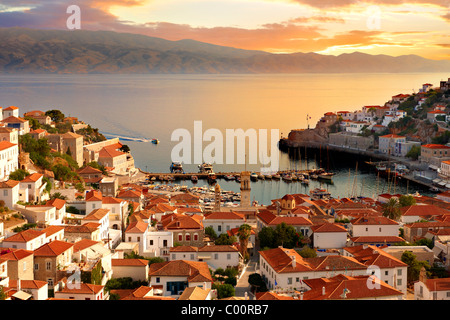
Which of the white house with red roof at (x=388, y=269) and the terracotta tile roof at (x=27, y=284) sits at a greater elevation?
the terracotta tile roof at (x=27, y=284)

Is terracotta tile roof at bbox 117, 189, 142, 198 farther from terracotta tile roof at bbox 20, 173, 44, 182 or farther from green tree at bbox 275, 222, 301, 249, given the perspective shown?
green tree at bbox 275, 222, 301, 249

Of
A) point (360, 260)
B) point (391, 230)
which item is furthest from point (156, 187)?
point (360, 260)

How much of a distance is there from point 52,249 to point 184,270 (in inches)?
82.7

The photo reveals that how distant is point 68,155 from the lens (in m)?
19.4

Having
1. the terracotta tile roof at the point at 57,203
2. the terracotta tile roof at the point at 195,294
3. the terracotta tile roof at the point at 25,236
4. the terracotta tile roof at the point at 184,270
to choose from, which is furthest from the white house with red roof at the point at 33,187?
the terracotta tile roof at the point at 195,294

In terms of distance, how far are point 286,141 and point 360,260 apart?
28.3 meters

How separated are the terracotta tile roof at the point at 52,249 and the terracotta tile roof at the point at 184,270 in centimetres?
142

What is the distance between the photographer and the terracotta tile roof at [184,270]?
890 cm

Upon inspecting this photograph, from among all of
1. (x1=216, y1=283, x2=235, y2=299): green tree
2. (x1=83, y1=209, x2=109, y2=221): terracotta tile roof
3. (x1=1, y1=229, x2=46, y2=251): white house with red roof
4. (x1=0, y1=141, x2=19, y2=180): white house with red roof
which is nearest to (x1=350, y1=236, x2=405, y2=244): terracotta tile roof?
(x1=216, y1=283, x2=235, y2=299): green tree

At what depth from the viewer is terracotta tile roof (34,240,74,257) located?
8.62 meters

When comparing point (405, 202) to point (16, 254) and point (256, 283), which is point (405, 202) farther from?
point (16, 254)

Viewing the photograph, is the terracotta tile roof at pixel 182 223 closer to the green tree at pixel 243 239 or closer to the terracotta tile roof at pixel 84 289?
the green tree at pixel 243 239
